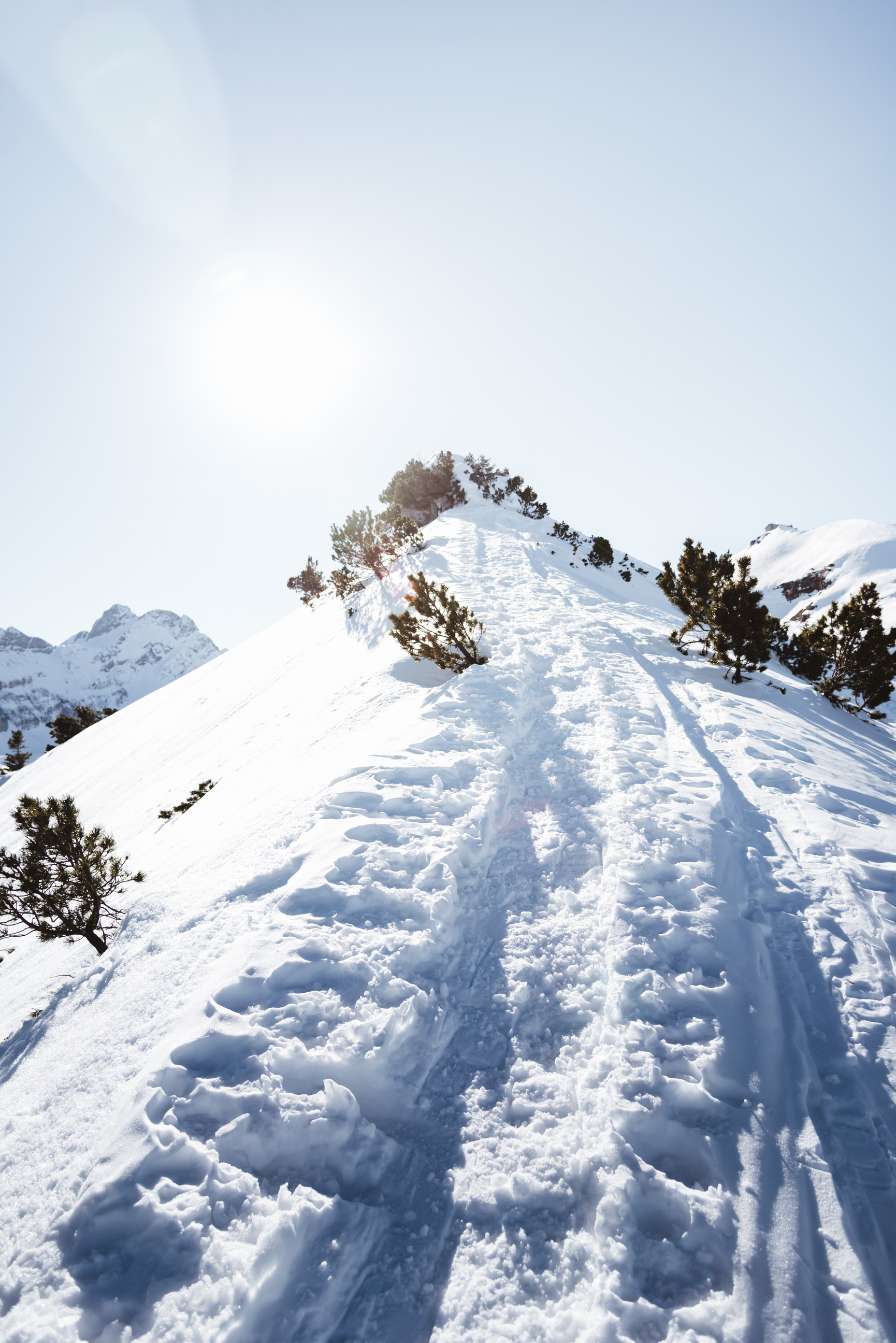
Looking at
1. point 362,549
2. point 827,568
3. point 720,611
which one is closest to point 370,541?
point 362,549

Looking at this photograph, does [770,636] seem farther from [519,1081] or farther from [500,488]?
[500,488]

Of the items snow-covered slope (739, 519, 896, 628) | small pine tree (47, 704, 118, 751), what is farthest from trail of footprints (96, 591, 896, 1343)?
snow-covered slope (739, 519, 896, 628)

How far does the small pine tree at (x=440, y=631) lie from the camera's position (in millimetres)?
10250

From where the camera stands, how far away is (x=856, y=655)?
11148mm

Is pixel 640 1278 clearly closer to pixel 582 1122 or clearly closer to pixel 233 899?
pixel 582 1122

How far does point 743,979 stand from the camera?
369 cm

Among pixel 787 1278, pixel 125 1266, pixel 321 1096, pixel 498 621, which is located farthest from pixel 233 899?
pixel 498 621

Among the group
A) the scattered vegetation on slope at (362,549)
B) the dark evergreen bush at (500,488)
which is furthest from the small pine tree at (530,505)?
the scattered vegetation on slope at (362,549)

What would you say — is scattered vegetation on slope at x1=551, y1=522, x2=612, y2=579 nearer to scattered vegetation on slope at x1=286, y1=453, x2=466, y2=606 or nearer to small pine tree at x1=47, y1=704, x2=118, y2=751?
scattered vegetation on slope at x1=286, y1=453, x2=466, y2=606

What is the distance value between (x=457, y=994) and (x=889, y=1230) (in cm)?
259

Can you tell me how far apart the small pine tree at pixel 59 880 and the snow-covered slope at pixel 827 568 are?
175 feet

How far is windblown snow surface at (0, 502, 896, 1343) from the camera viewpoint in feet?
7.49

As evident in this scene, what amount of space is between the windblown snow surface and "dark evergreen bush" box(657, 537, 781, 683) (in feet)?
12.8

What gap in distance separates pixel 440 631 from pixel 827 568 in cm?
6906
